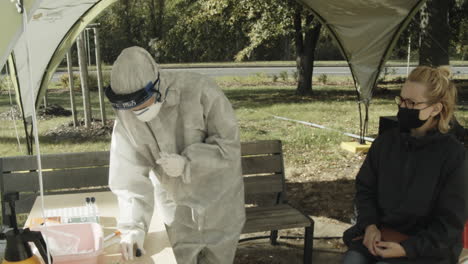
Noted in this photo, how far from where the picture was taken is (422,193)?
2.21 meters

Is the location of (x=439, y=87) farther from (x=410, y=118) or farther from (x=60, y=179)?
(x=60, y=179)

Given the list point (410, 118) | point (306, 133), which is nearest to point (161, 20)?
point (306, 133)

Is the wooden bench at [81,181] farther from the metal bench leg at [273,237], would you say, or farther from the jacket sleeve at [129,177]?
the jacket sleeve at [129,177]

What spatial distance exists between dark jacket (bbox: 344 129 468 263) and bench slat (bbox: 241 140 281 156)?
1.36m

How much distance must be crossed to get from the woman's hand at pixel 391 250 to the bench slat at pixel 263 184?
152 centimetres

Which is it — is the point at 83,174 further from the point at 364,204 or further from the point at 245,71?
the point at 245,71

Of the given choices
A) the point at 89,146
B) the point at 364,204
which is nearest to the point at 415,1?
the point at 364,204

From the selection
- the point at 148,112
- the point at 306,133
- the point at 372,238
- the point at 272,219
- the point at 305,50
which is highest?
the point at 305,50

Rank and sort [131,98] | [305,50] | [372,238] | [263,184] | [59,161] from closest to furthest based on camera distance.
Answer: [131,98]
[372,238]
[59,161]
[263,184]
[305,50]

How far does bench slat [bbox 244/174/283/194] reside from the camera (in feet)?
12.0

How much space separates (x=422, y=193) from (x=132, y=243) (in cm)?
138

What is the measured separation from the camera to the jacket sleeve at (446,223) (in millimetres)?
2137

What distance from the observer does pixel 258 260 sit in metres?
3.69

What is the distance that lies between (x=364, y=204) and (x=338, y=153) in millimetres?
4321
